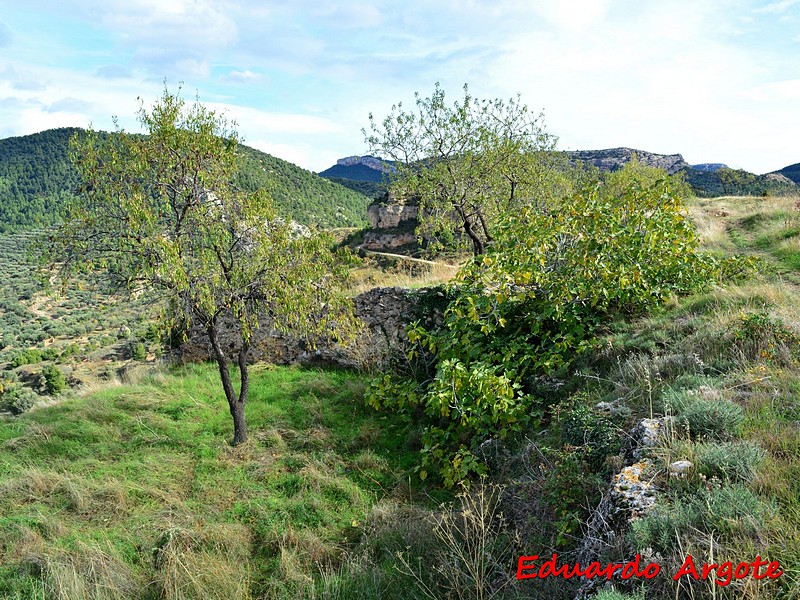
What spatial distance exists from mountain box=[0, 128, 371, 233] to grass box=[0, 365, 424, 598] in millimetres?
54303

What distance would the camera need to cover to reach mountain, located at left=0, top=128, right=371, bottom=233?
74438 mm

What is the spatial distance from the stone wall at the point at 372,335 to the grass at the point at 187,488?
1.02 meters

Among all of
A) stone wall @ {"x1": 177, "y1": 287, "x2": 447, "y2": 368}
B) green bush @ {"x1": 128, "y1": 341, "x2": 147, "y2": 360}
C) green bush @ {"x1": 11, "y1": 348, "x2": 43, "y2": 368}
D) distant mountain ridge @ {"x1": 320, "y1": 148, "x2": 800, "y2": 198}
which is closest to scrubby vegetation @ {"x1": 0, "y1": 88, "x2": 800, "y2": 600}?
stone wall @ {"x1": 177, "y1": 287, "x2": 447, "y2": 368}

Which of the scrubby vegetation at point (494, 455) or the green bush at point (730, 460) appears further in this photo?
the scrubby vegetation at point (494, 455)

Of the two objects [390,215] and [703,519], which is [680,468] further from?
[390,215]

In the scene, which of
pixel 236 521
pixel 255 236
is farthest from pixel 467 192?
pixel 236 521

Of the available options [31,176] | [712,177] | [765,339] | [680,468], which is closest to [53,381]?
[680,468]

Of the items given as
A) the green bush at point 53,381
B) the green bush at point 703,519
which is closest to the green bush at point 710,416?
the green bush at point 703,519

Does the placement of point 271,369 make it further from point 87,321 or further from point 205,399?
point 87,321

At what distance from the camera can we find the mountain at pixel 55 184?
74438 millimetres

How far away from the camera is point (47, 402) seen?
1131cm

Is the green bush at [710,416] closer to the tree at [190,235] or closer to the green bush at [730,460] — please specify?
the green bush at [730,460]

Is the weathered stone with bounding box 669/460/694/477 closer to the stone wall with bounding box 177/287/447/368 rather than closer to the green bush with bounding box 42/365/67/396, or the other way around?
the stone wall with bounding box 177/287/447/368

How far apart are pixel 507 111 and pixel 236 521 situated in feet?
53.7
